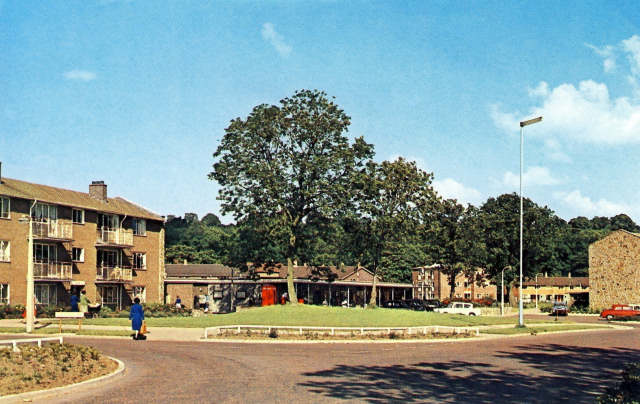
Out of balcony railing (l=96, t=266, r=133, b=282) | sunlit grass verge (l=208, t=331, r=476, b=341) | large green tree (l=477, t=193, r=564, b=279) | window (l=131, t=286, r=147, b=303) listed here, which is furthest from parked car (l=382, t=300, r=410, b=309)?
sunlit grass verge (l=208, t=331, r=476, b=341)

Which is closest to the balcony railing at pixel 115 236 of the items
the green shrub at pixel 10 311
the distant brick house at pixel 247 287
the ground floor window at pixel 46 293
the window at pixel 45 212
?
the window at pixel 45 212

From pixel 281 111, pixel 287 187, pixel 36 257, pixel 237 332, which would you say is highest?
pixel 281 111

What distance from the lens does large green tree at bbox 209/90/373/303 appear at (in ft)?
178

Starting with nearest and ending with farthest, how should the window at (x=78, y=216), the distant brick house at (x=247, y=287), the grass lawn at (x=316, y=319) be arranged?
1. the grass lawn at (x=316, y=319)
2. the window at (x=78, y=216)
3. the distant brick house at (x=247, y=287)

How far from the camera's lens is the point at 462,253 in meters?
78.6

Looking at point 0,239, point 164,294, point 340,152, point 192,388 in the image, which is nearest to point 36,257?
point 0,239

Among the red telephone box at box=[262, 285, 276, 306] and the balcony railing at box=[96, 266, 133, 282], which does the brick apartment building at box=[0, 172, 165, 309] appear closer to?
the balcony railing at box=[96, 266, 133, 282]

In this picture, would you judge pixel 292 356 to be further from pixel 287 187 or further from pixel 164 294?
pixel 164 294

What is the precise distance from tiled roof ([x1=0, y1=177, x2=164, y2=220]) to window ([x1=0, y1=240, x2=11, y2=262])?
3420mm

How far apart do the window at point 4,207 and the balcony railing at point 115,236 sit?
9481mm

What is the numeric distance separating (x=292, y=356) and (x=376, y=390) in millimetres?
8300

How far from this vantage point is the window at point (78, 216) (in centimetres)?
5831

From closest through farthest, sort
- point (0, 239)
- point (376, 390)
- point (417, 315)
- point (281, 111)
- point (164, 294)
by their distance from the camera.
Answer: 1. point (376, 390)
2. point (417, 315)
3. point (0, 239)
4. point (281, 111)
5. point (164, 294)

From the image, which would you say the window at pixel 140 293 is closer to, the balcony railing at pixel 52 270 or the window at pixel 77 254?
the window at pixel 77 254
